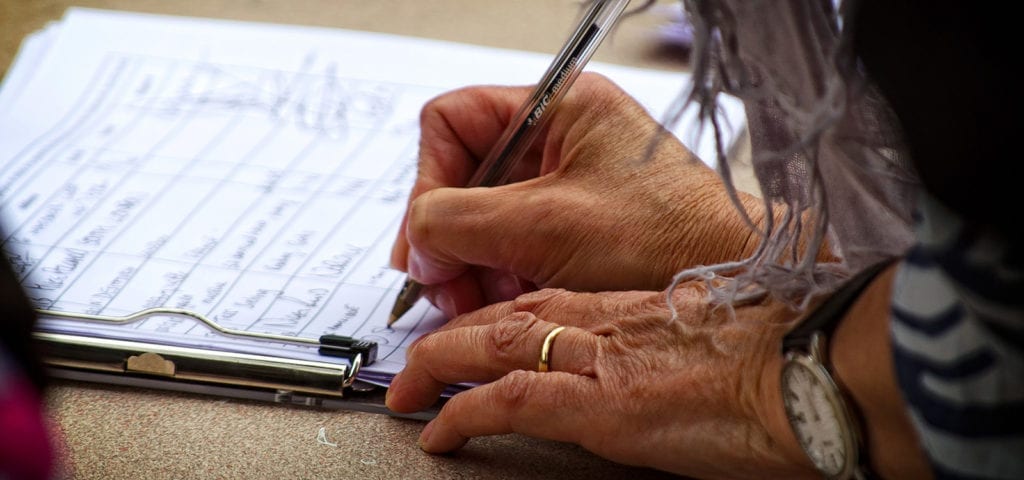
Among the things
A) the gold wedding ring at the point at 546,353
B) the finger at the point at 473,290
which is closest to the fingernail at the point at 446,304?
the finger at the point at 473,290

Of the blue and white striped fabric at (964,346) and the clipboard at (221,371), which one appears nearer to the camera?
the blue and white striped fabric at (964,346)

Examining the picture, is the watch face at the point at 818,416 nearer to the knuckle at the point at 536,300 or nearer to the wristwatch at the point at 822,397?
the wristwatch at the point at 822,397

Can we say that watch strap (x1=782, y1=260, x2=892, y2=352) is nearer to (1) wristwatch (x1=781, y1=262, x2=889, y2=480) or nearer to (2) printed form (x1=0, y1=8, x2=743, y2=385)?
(1) wristwatch (x1=781, y1=262, x2=889, y2=480)

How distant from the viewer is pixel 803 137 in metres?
0.40

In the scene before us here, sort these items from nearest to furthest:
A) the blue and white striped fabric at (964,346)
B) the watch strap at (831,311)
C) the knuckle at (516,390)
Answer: the blue and white striped fabric at (964,346) → the watch strap at (831,311) → the knuckle at (516,390)

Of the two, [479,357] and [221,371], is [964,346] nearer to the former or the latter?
[479,357]

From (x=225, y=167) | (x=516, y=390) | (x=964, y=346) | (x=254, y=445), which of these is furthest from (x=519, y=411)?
(x=225, y=167)

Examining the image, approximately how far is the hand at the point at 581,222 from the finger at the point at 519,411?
0.41 feet

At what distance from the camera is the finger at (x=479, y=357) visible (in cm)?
55

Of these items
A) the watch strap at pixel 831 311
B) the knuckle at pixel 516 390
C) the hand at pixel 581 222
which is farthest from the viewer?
the hand at pixel 581 222

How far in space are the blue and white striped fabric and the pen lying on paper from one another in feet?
1.08

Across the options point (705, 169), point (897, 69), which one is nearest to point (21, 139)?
point (705, 169)

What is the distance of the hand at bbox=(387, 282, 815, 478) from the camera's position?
473 mm

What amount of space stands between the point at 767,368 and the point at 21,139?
67 cm
